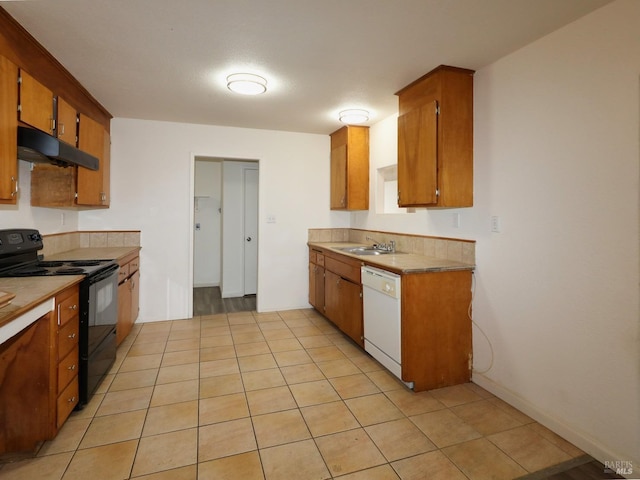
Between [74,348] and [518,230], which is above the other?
[518,230]

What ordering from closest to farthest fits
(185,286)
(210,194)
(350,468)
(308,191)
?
1. (350,468)
2. (185,286)
3. (308,191)
4. (210,194)

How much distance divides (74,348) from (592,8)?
3525 millimetres

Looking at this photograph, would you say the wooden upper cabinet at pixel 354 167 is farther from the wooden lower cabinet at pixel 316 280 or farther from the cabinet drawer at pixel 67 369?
the cabinet drawer at pixel 67 369

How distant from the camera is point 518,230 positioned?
2.28m

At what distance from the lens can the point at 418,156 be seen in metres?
2.77

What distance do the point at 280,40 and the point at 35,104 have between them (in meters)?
1.65

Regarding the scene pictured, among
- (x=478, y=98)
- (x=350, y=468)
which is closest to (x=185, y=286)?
(x=350, y=468)

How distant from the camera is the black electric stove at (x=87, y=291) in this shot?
2.16m

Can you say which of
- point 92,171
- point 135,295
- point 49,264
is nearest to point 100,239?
point 135,295

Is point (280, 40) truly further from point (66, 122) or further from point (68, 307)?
point (68, 307)

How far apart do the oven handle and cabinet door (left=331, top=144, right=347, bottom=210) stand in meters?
2.60

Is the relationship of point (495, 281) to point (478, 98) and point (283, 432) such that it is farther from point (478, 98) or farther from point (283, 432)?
point (283, 432)

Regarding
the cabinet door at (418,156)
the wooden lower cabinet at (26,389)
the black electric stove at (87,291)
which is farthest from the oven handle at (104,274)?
the cabinet door at (418,156)

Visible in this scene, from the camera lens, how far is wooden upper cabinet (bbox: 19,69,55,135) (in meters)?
2.08
